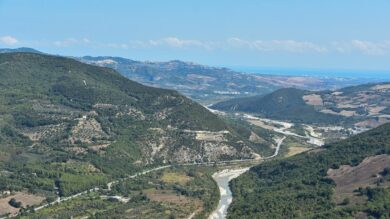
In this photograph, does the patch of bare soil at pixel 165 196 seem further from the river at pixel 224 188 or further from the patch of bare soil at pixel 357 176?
the patch of bare soil at pixel 357 176

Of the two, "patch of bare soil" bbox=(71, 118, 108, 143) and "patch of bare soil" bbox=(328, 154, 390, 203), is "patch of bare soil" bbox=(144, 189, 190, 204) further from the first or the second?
"patch of bare soil" bbox=(71, 118, 108, 143)

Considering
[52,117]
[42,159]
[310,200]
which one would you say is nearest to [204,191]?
[310,200]

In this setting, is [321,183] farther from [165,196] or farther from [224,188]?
[165,196]

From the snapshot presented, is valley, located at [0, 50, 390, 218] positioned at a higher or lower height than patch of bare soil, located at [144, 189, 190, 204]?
higher

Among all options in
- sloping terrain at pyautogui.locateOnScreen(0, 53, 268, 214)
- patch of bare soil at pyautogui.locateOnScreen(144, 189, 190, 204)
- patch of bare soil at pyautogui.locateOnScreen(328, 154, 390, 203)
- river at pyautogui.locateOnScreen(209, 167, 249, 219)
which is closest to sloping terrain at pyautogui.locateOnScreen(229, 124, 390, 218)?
patch of bare soil at pyautogui.locateOnScreen(328, 154, 390, 203)

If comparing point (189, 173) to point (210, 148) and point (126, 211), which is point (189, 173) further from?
point (126, 211)

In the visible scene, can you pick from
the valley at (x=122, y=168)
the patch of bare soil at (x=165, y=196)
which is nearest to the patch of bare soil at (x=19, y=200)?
the valley at (x=122, y=168)
